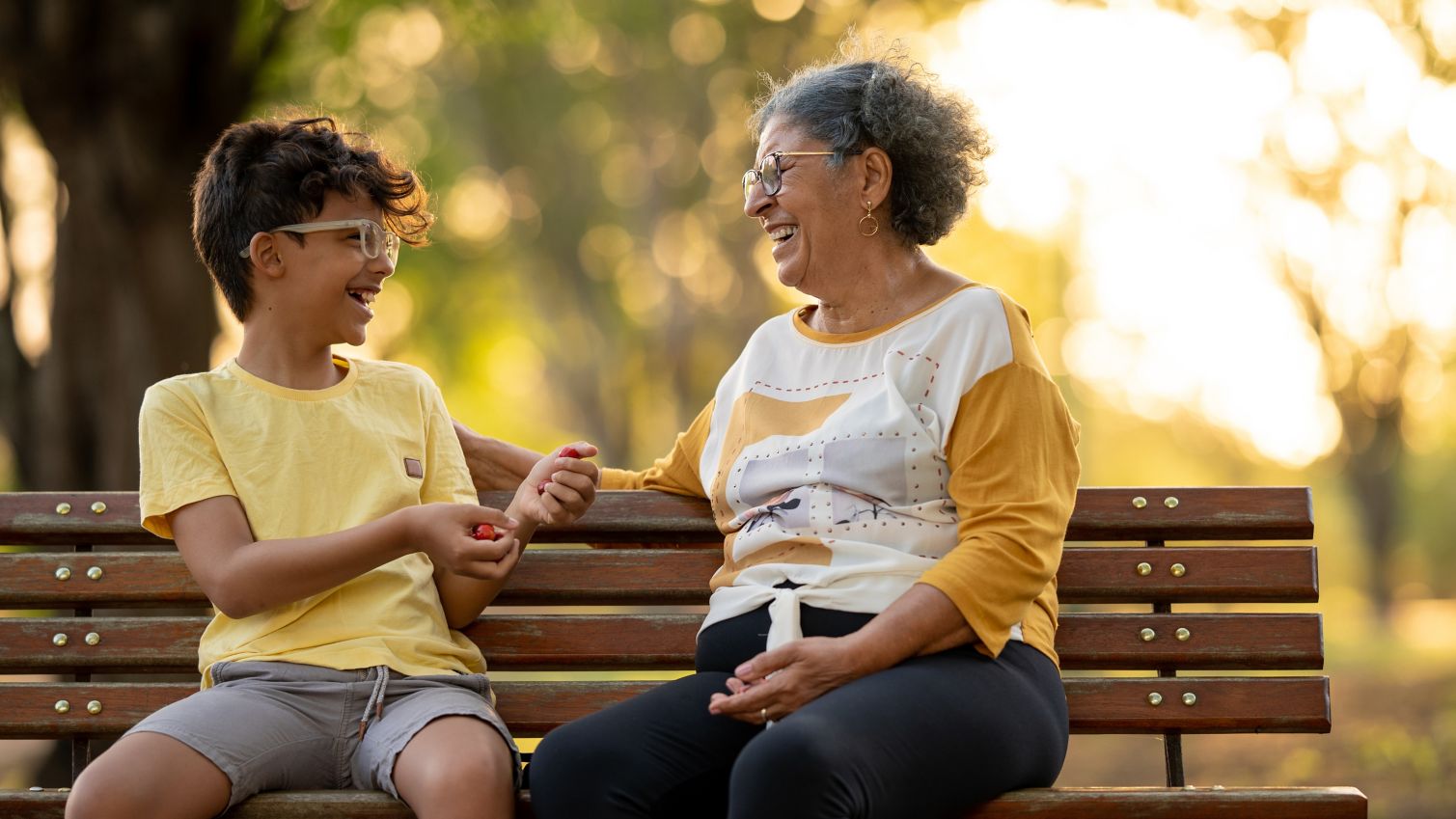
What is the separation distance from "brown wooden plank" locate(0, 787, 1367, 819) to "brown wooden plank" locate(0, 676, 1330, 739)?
494mm

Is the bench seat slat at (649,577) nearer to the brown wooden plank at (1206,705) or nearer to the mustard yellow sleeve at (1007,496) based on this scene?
the brown wooden plank at (1206,705)

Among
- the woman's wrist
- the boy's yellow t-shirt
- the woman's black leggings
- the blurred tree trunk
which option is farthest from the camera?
the blurred tree trunk

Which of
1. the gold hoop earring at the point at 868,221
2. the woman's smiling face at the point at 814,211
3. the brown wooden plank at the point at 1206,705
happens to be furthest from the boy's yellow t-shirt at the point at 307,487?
the brown wooden plank at the point at 1206,705

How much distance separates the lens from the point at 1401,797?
7676mm

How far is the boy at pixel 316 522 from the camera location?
9.62 feet

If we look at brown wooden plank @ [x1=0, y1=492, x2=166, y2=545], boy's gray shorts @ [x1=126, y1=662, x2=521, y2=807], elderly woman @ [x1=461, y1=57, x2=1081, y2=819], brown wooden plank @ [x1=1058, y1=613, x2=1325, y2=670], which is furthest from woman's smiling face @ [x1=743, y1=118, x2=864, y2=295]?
brown wooden plank @ [x1=0, y1=492, x2=166, y2=545]

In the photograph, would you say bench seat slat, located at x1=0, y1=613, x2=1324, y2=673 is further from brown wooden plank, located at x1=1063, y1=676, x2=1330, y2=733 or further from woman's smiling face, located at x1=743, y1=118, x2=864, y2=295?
woman's smiling face, located at x1=743, y1=118, x2=864, y2=295

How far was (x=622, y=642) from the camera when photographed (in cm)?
365

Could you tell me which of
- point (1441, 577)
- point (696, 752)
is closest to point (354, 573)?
point (696, 752)

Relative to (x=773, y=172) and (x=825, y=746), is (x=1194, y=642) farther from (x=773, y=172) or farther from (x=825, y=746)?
(x=773, y=172)

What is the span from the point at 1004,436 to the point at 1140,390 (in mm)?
Result: 36185

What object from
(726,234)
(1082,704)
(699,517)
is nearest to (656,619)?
(699,517)

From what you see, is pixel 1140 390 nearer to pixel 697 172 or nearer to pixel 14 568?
pixel 697 172

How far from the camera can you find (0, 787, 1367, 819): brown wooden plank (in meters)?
2.89
